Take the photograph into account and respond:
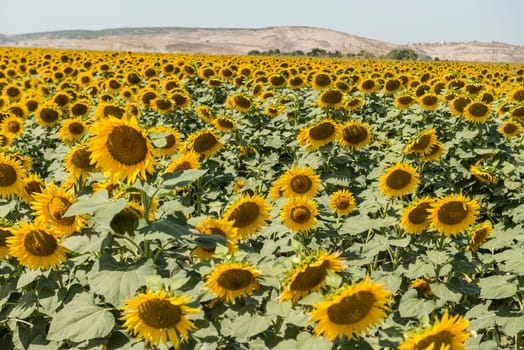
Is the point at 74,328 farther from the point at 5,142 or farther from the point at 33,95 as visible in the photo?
the point at 33,95

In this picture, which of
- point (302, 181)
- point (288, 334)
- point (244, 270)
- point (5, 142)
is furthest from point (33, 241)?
point (5, 142)

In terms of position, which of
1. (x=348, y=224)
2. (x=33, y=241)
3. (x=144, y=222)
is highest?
(x=144, y=222)

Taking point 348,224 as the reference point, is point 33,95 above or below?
above

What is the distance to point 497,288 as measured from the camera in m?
2.97

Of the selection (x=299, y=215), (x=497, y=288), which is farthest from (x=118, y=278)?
(x=497, y=288)

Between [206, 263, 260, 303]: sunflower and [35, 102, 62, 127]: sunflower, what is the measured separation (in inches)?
266

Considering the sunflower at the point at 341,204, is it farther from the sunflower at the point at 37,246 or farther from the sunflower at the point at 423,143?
the sunflower at the point at 37,246

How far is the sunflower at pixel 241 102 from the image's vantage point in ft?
23.1

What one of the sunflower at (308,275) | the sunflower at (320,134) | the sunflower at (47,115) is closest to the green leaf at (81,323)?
the sunflower at (308,275)

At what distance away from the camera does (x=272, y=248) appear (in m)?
2.73

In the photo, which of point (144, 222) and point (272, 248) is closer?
point (144, 222)

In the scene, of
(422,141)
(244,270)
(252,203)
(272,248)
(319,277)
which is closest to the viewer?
(319,277)

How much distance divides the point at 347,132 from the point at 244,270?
3.20m

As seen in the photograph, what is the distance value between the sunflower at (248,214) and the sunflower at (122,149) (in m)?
0.97
